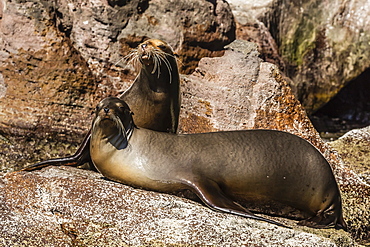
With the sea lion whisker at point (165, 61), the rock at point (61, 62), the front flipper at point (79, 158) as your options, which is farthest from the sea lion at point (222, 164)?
the rock at point (61, 62)

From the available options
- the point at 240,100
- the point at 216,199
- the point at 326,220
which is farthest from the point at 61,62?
the point at 326,220

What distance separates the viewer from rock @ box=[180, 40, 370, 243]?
719 cm

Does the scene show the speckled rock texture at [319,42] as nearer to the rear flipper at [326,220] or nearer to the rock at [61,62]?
the rock at [61,62]

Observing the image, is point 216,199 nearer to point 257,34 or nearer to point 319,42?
point 257,34

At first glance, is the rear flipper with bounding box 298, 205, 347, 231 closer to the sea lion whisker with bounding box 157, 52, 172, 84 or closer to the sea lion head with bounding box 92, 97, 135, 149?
the sea lion head with bounding box 92, 97, 135, 149

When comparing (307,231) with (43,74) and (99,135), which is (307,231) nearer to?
(99,135)

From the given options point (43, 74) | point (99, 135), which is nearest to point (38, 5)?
point (43, 74)

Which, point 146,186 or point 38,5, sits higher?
point 38,5

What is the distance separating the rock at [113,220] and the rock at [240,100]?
2864mm

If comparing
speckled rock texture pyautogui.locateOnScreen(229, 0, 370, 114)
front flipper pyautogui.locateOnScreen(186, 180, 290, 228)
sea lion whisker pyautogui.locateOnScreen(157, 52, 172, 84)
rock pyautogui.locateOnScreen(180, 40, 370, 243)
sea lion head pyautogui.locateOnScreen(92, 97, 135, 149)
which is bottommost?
speckled rock texture pyautogui.locateOnScreen(229, 0, 370, 114)

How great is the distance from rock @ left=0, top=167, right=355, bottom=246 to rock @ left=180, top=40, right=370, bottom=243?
A: 113 inches

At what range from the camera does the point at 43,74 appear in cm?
711

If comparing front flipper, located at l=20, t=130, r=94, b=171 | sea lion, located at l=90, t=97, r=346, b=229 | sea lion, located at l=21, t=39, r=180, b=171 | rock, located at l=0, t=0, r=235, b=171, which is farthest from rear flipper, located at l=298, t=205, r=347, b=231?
rock, located at l=0, t=0, r=235, b=171

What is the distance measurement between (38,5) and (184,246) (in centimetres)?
475
